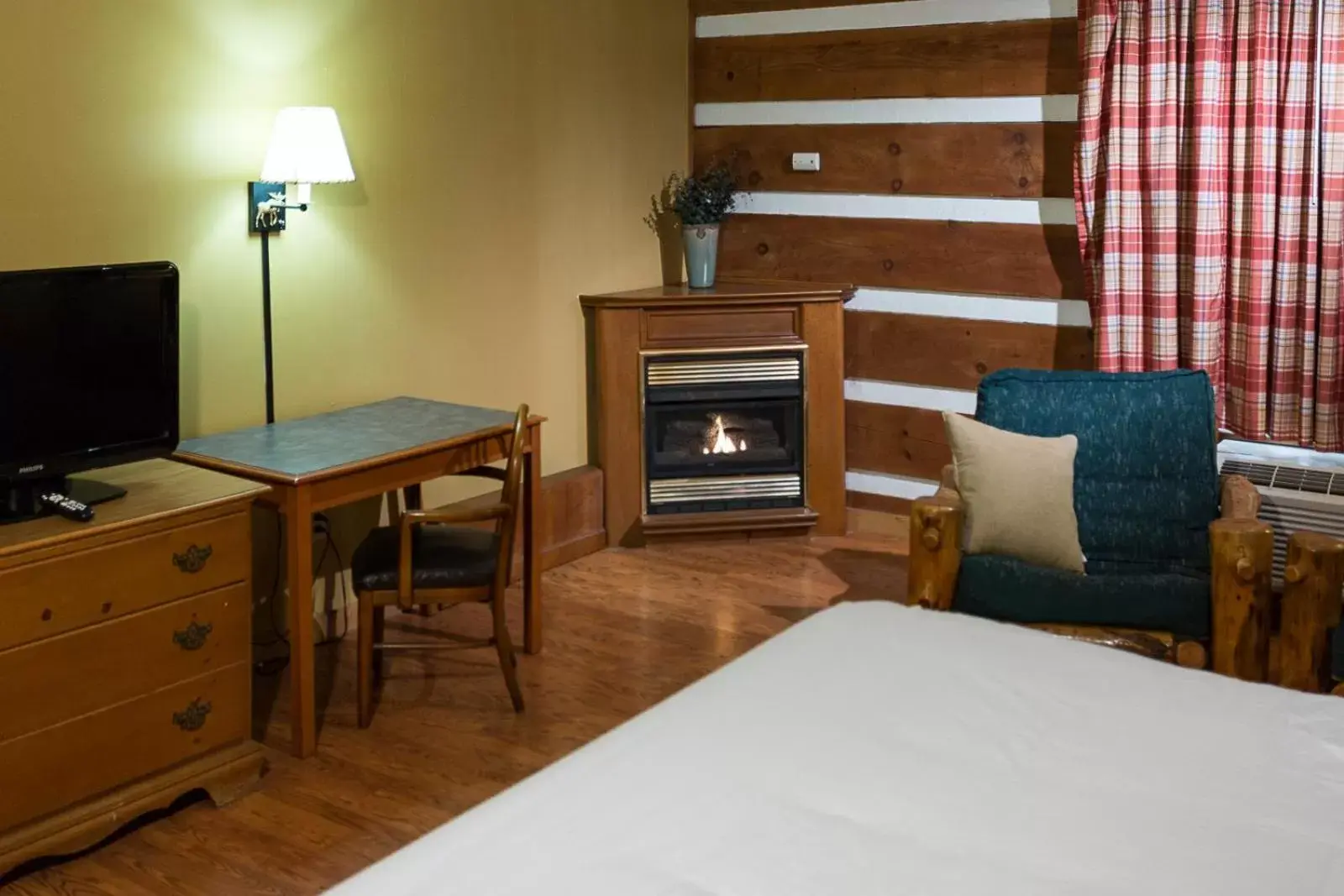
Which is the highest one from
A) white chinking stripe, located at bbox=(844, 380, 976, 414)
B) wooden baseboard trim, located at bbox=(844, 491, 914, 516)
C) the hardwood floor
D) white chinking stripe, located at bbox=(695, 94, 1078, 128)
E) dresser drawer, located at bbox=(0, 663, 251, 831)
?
white chinking stripe, located at bbox=(695, 94, 1078, 128)

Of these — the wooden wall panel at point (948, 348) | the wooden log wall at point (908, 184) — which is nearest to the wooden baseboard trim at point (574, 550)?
the wooden log wall at point (908, 184)

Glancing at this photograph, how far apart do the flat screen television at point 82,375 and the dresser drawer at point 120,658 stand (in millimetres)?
306

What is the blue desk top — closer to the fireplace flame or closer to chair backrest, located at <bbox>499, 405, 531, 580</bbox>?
chair backrest, located at <bbox>499, 405, 531, 580</bbox>

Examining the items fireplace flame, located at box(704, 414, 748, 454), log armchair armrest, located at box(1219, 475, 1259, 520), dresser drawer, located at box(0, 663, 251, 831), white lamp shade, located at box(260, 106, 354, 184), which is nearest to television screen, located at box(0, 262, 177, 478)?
dresser drawer, located at box(0, 663, 251, 831)

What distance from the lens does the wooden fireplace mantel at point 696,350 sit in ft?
17.5

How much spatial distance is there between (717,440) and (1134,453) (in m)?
1.89

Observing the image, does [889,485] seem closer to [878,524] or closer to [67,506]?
[878,524]

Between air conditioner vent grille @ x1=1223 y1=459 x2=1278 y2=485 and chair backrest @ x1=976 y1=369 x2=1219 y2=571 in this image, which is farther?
air conditioner vent grille @ x1=1223 y1=459 x2=1278 y2=485

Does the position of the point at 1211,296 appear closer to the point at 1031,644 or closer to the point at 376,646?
the point at 1031,644

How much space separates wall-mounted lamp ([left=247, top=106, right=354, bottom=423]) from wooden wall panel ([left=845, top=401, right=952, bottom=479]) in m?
2.52

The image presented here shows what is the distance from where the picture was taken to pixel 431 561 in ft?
12.1

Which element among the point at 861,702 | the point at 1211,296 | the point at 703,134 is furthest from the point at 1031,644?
the point at 703,134

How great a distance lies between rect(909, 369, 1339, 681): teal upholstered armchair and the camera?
3461 mm

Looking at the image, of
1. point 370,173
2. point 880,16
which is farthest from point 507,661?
point 880,16
